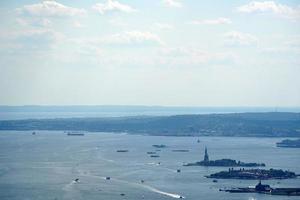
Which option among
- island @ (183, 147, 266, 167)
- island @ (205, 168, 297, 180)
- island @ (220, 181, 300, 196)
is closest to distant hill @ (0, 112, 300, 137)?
island @ (183, 147, 266, 167)

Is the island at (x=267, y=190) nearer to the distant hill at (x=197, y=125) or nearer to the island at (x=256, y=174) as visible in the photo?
the island at (x=256, y=174)

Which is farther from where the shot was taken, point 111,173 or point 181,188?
point 111,173

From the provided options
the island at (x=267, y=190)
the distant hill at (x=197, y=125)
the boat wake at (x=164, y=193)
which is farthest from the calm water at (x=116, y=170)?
the distant hill at (x=197, y=125)

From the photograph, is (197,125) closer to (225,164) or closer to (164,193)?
(225,164)

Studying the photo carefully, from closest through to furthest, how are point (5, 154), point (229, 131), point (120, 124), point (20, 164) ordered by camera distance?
point (20, 164) < point (5, 154) < point (229, 131) < point (120, 124)

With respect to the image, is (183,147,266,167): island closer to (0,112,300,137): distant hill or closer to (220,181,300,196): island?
(220,181,300,196): island

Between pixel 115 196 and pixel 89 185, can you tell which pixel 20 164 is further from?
pixel 115 196

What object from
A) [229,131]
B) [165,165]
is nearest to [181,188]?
[165,165]
